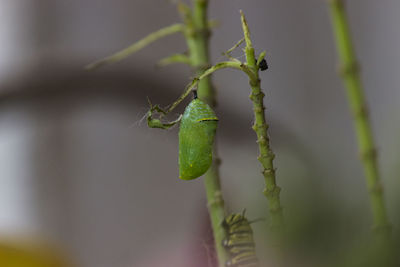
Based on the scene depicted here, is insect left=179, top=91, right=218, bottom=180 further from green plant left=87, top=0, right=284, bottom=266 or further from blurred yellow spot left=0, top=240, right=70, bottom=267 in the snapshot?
blurred yellow spot left=0, top=240, right=70, bottom=267

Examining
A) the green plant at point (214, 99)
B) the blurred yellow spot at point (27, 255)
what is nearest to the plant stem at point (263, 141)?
the green plant at point (214, 99)

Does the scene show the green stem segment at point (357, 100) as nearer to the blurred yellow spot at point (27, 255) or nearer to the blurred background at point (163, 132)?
the blurred background at point (163, 132)

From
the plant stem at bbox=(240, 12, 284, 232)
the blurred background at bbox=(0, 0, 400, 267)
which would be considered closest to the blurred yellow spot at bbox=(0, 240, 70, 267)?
the blurred background at bbox=(0, 0, 400, 267)

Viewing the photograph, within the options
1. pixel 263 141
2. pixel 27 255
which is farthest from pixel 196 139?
pixel 27 255

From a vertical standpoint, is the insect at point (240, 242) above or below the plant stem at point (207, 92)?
below

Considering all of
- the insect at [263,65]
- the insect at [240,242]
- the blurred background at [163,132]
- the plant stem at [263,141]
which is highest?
the blurred background at [163,132]

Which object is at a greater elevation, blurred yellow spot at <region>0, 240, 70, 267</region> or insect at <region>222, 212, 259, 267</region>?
blurred yellow spot at <region>0, 240, 70, 267</region>
